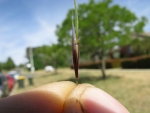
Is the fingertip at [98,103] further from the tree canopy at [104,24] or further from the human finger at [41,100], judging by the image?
the tree canopy at [104,24]

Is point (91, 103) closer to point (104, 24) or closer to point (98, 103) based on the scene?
point (98, 103)

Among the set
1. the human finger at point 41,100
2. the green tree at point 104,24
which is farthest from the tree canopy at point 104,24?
the human finger at point 41,100

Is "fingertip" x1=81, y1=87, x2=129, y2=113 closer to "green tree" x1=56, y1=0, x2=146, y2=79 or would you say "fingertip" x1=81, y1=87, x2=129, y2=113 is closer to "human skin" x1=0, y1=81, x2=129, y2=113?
"human skin" x1=0, y1=81, x2=129, y2=113

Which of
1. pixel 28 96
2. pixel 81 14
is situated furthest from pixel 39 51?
pixel 28 96

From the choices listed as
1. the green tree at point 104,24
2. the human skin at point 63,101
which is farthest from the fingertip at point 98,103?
the green tree at point 104,24

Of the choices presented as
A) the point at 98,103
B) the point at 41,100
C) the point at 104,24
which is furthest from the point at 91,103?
the point at 104,24

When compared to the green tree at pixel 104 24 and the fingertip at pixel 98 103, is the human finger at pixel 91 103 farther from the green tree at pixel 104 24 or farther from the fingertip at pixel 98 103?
the green tree at pixel 104 24

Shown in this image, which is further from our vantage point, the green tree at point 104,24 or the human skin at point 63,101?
the green tree at point 104,24

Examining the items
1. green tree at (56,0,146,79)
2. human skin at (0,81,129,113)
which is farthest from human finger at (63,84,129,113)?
green tree at (56,0,146,79)

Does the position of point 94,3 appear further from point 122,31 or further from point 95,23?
point 122,31
